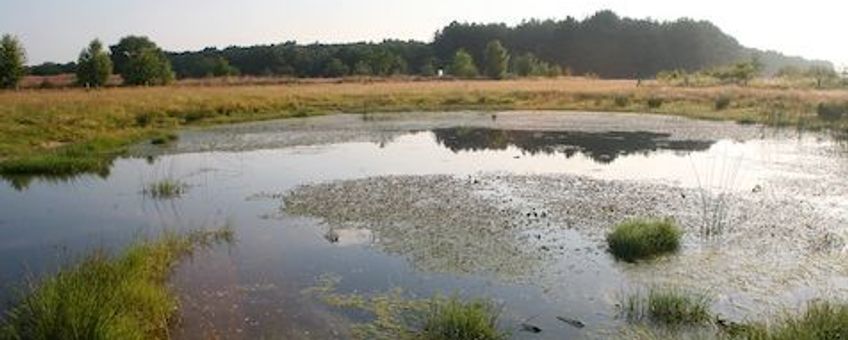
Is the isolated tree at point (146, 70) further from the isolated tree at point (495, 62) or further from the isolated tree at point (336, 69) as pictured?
the isolated tree at point (495, 62)

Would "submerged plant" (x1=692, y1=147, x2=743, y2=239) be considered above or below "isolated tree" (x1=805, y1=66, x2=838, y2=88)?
below

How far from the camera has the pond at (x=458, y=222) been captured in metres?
9.47

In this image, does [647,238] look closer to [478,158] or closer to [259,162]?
[478,158]

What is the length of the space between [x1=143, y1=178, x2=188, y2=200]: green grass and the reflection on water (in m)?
10.5

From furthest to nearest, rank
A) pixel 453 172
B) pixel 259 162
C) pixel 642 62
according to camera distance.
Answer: pixel 642 62 → pixel 259 162 → pixel 453 172

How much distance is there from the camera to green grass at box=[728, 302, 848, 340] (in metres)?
6.66

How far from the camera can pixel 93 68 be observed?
64.4m

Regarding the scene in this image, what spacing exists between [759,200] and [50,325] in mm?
13191

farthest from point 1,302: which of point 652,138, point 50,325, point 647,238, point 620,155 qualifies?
point 652,138

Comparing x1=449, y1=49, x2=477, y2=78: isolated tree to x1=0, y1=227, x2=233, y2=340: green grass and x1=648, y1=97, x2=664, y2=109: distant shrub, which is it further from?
x1=0, y1=227, x2=233, y2=340: green grass

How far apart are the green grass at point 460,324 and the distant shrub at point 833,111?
28280 mm

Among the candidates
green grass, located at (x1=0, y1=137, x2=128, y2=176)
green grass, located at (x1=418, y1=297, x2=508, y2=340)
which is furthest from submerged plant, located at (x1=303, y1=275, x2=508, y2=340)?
green grass, located at (x1=0, y1=137, x2=128, y2=176)

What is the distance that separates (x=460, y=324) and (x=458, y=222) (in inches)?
229

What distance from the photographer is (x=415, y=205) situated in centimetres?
1513
